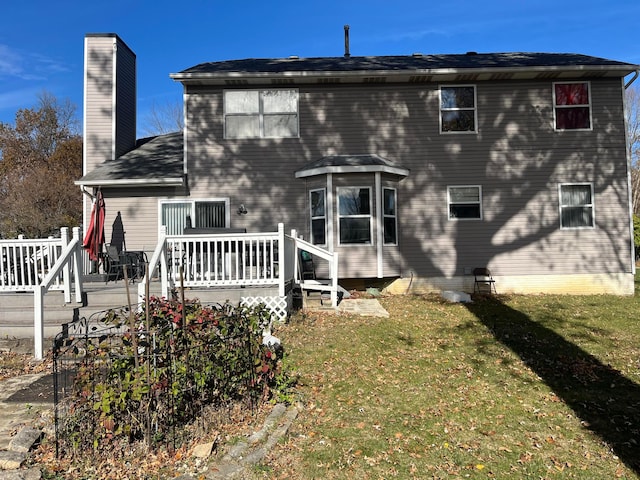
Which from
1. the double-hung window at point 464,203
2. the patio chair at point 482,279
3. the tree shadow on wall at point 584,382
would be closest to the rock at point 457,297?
the patio chair at point 482,279

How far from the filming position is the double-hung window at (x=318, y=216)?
1060 cm

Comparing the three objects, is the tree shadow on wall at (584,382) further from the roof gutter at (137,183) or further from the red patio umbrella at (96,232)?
the red patio umbrella at (96,232)

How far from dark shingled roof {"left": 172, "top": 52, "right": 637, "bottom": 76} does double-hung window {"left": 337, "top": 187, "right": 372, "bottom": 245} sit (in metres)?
3.30

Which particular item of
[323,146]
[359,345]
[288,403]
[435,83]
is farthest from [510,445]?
[435,83]

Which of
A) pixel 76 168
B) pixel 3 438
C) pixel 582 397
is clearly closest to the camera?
pixel 3 438

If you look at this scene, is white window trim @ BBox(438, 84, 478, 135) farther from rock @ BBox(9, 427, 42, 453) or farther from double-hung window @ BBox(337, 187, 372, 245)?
rock @ BBox(9, 427, 42, 453)

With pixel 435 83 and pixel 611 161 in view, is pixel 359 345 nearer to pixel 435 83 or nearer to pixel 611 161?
pixel 435 83

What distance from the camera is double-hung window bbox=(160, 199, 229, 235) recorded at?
10.8m

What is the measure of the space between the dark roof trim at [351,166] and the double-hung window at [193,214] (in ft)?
7.39

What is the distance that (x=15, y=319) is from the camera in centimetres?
673

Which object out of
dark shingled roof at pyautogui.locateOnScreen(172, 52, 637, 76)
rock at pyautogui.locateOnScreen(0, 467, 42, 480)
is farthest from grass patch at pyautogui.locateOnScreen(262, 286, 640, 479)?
dark shingled roof at pyautogui.locateOnScreen(172, 52, 637, 76)

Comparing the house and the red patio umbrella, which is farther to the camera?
the house

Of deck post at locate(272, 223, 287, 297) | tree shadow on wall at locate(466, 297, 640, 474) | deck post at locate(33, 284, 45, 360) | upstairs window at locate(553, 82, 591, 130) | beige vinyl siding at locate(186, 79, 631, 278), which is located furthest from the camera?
upstairs window at locate(553, 82, 591, 130)

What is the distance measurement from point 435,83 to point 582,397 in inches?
350
